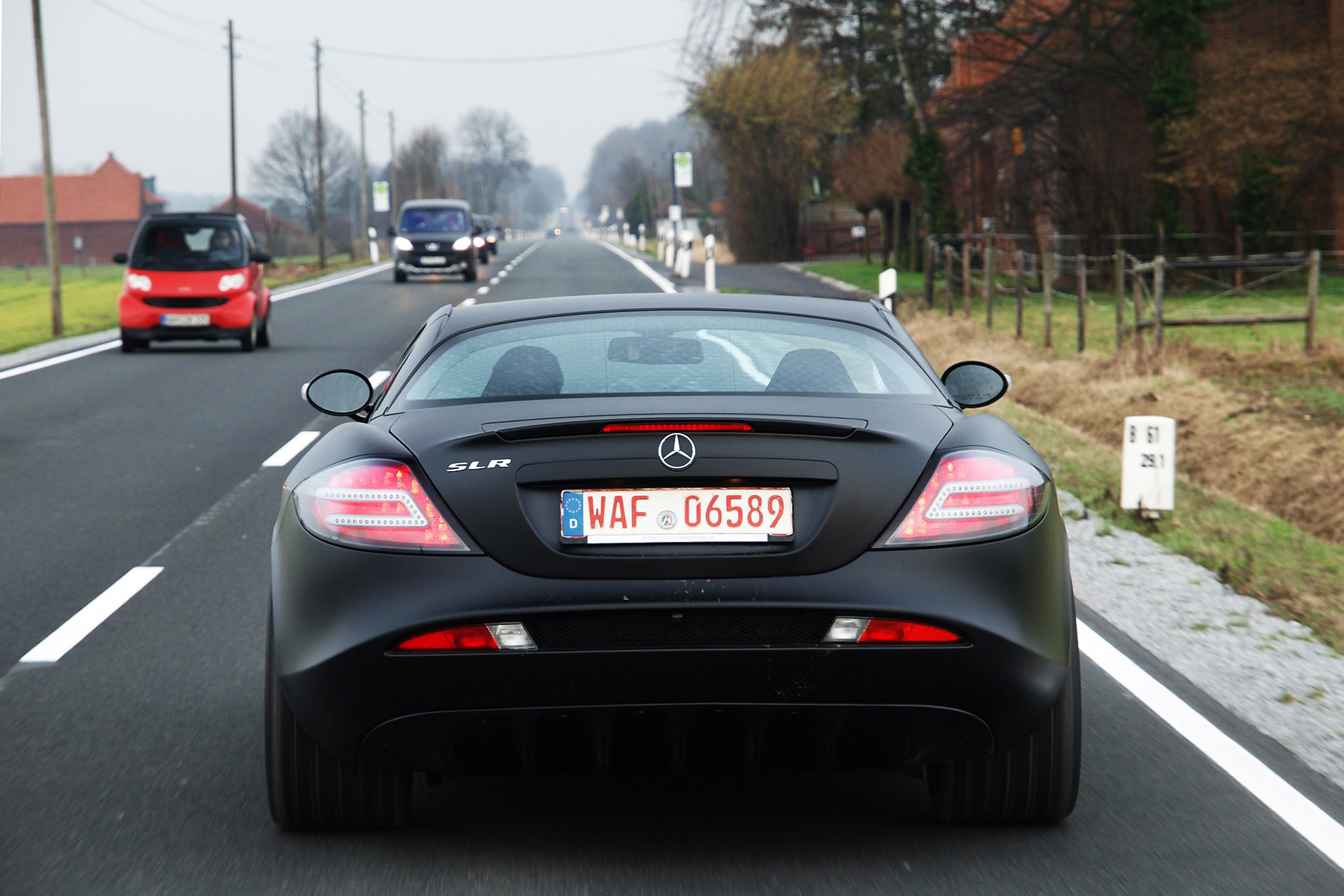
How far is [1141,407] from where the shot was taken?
14102 mm

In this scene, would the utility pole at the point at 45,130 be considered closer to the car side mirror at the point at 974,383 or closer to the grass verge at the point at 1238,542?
the grass verge at the point at 1238,542

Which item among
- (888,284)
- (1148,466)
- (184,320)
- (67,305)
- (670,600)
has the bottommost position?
(67,305)

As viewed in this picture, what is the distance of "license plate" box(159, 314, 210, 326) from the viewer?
69.2ft

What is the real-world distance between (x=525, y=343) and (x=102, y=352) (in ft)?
59.8

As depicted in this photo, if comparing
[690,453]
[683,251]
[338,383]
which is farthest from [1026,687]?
[683,251]

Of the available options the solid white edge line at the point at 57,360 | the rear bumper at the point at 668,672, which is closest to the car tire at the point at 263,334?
the solid white edge line at the point at 57,360

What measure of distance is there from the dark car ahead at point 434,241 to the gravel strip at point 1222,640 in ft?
109

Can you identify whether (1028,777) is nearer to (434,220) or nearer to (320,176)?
(434,220)

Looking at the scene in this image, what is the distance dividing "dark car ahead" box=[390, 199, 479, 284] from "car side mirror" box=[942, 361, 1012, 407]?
35438 millimetres

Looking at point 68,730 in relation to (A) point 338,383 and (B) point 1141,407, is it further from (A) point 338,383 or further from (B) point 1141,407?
(B) point 1141,407

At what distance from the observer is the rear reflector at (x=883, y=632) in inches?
143

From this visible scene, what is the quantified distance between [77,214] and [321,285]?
98983mm

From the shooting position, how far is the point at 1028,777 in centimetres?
399

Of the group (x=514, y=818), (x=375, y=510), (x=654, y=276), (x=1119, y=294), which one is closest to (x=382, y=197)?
(x=654, y=276)
